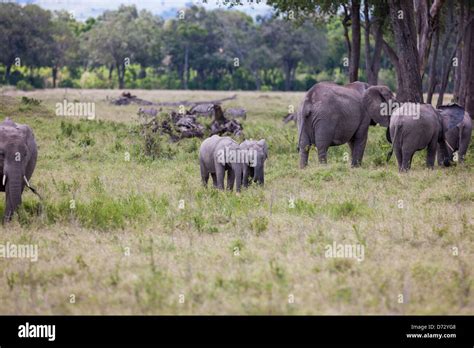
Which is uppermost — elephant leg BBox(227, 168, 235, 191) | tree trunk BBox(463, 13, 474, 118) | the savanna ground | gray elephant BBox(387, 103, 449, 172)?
tree trunk BBox(463, 13, 474, 118)

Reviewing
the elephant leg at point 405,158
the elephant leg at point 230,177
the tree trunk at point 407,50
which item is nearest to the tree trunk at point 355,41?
the tree trunk at point 407,50

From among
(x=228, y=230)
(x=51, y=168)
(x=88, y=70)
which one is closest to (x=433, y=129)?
(x=228, y=230)

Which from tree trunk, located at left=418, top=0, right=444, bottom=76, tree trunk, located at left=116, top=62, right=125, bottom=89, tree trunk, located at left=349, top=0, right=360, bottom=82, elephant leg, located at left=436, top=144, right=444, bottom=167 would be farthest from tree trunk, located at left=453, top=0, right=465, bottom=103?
tree trunk, located at left=116, top=62, right=125, bottom=89

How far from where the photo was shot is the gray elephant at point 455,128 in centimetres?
1812

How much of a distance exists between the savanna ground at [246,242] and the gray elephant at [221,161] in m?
0.47

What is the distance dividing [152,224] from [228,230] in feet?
3.81

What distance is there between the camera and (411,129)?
55.8 ft

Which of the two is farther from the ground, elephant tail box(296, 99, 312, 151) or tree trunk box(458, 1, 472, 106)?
tree trunk box(458, 1, 472, 106)

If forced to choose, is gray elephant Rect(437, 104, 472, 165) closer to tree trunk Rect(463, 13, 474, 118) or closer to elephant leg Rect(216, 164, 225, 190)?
elephant leg Rect(216, 164, 225, 190)

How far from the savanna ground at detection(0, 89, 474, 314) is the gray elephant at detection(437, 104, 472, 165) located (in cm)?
75

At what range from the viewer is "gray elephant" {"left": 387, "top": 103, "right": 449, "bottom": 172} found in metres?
17.0

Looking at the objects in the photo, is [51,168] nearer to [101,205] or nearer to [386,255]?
[101,205]

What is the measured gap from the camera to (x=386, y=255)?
10180 mm

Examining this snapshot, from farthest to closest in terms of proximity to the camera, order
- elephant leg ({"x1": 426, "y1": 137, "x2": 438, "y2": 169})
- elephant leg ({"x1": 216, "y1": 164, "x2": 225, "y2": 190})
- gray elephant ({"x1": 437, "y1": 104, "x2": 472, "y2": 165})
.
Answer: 1. gray elephant ({"x1": 437, "y1": 104, "x2": 472, "y2": 165})
2. elephant leg ({"x1": 426, "y1": 137, "x2": 438, "y2": 169})
3. elephant leg ({"x1": 216, "y1": 164, "x2": 225, "y2": 190})
